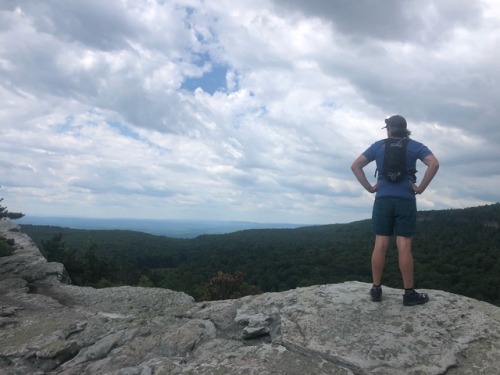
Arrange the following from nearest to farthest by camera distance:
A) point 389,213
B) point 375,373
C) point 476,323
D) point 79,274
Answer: point 375,373 → point 476,323 → point 389,213 → point 79,274

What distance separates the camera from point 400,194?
20.3ft

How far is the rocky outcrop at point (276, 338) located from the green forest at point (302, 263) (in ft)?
29.5

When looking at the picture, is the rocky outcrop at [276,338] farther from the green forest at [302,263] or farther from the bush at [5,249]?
the green forest at [302,263]

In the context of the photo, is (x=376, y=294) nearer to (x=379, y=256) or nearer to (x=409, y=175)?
(x=379, y=256)

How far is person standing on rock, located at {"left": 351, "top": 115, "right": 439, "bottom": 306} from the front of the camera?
6.16 m

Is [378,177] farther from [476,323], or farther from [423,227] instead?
[423,227]

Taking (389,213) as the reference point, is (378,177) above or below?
above

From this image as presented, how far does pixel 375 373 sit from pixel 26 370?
194 inches

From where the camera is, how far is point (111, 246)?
86750 millimetres

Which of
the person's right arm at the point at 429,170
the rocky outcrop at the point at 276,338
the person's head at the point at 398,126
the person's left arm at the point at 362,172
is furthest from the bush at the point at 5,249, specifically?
the person's right arm at the point at 429,170

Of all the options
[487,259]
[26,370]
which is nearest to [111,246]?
[487,259]

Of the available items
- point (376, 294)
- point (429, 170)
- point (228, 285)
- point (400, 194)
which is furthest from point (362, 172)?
point (228, 285)

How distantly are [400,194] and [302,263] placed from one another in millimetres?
52395

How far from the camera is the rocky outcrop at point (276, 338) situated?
5.11 meters
